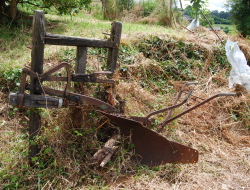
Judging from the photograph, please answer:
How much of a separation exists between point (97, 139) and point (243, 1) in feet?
31.8

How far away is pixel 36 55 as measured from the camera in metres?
2.35

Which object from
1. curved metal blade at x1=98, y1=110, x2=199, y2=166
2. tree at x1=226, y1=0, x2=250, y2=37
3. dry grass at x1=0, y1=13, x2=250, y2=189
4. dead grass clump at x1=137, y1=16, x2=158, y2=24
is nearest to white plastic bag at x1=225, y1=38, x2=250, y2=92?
dry grass at x1=0, y1=13, x2=250, y2=189

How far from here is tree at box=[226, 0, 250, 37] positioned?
8992 millimetres

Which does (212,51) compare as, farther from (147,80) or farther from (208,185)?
(208,185)

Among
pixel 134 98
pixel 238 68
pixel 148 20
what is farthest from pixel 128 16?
pixel 134 98

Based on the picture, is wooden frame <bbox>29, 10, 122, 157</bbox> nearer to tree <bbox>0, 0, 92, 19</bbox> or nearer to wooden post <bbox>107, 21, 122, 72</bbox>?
wooden post <bbox>107, 21, 122, 72</bbox>

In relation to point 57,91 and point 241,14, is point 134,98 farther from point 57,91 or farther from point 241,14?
point 241,14

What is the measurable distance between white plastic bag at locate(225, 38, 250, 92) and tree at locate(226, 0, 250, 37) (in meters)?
4.89

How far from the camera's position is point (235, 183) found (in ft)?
8.91

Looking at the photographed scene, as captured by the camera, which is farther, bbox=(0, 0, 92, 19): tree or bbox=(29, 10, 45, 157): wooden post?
bbox=(0, 0, 92, 19): tree

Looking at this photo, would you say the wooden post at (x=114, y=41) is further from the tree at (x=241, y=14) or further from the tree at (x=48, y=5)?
the tree at (x=241, y=14)

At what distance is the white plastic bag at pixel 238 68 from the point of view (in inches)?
193

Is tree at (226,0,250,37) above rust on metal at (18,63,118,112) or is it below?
above

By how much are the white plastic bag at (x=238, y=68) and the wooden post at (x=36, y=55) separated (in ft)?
14.8
